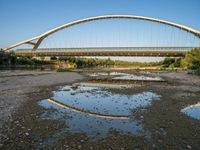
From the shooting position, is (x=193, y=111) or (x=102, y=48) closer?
(x=193, y=111)

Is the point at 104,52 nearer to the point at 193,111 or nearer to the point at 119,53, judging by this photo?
the point at 119,53

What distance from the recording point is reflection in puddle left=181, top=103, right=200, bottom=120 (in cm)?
1216

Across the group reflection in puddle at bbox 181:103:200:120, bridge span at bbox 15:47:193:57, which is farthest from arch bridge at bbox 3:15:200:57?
reflection in puddle at bbox 181:103:200:120

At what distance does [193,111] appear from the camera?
13.3 m

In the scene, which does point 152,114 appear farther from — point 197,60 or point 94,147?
point 197,60

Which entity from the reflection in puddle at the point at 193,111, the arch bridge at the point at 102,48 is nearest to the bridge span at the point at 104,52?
the arch bridge at the point at 102,48

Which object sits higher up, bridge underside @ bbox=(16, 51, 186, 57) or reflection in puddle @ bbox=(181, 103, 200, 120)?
bridge underside @ bbox=(16, 51, 186, 57)

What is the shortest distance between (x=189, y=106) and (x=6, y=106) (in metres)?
11.8

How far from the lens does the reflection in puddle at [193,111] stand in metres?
12.2

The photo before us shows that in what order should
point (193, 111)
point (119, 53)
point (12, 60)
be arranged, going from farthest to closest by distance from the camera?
point (119, 53) < point (12, 60) < point (193, 111)

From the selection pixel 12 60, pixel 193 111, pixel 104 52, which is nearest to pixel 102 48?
pixel 104 52

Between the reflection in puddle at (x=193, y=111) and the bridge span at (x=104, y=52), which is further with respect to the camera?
the bridge span at (x=104, y=52)

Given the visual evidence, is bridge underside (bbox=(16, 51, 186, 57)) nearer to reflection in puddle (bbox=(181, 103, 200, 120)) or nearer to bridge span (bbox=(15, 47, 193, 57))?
bridge span (bbox=(15, 47, 193, 57))

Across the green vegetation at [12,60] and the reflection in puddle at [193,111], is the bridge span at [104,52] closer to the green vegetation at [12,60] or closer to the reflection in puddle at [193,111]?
the green vegetation at [12,60]
